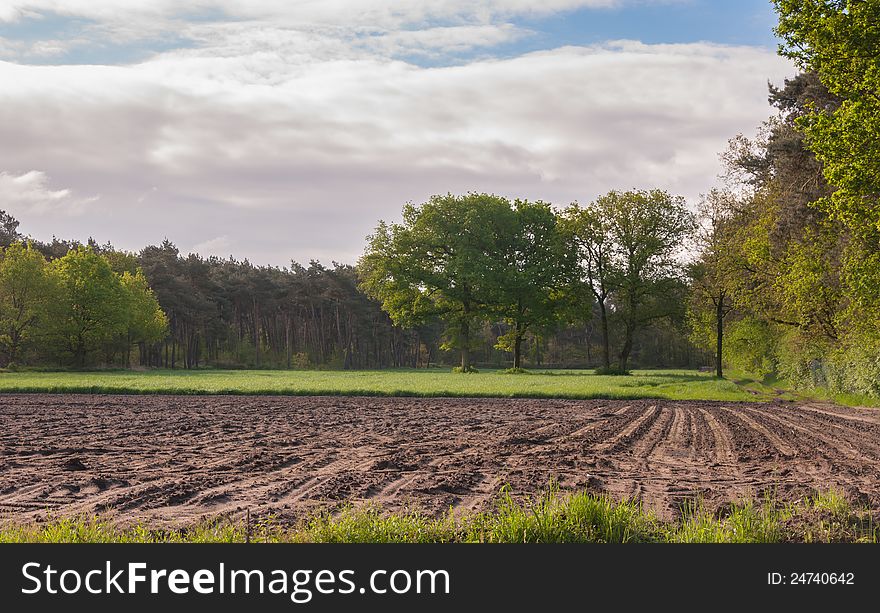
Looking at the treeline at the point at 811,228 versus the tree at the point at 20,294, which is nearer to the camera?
the treeline at the point at 811,228

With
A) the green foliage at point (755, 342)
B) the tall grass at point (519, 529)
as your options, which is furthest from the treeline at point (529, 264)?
the tall grass at point (519, 529)

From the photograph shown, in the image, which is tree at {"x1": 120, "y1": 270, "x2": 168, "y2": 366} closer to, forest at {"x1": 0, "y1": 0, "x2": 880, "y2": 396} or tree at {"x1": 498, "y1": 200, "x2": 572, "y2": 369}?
forest at {"x1": 0, "y1": 0, "x2": 880, "y2": 396}

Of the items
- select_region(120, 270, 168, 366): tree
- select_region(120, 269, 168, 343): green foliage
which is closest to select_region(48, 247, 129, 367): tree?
select_region(120, 269, 168, 343): green foliage

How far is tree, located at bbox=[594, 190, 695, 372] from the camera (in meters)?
57.1

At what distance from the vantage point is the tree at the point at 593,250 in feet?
196

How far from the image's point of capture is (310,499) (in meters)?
9.30

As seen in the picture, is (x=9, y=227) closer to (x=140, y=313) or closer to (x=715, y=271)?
(x=140, y=313)

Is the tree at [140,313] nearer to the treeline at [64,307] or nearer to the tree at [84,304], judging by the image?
the treeline at [64,307]

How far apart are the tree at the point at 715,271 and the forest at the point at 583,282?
157 millimetres

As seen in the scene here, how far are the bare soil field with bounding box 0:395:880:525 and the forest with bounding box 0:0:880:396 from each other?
25.0 feet

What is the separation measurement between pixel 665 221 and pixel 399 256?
21647 millimetres

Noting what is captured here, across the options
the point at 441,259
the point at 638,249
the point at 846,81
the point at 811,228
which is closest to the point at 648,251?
the point at 638,249
